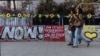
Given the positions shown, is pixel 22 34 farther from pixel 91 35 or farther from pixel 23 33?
pixel 91 35

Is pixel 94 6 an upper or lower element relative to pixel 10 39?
upper

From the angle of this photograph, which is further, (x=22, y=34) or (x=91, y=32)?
(x=22, y=34)

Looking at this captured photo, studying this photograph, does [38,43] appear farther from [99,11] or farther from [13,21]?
[99,11]

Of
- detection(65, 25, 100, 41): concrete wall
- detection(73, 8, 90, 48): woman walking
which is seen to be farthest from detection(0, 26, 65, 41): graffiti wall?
detection(73, 8, 90, 48): woman walking

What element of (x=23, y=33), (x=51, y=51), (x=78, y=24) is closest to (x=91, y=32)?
(x=78, y=24)

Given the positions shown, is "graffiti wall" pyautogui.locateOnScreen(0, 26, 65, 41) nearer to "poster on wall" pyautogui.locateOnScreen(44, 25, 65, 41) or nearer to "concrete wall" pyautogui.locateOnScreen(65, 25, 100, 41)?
"poster on wall" pyautogui.locateOnScreen(44, 25, 65, 41)

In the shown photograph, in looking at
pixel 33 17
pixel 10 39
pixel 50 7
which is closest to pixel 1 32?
pixel 10 39

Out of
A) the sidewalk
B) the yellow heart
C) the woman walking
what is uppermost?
the woman walking

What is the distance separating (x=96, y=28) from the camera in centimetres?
1747

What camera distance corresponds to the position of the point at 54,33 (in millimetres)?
17172

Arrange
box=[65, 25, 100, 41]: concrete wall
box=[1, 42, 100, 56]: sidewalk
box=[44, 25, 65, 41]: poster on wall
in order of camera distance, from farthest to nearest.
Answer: box=[44, 25, 65, 41]: poster on wall, box=[65, 25, 100, 41]: concrete wall, box=[1, 42, 100, 56]: sidewalk

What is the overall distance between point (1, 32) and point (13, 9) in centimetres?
360

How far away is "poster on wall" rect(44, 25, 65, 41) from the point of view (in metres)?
A: 17.1

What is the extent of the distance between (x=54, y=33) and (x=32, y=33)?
101 centimetres
